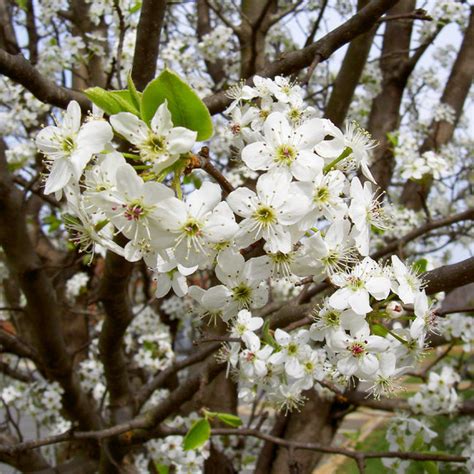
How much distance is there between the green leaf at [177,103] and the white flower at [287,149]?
14cm

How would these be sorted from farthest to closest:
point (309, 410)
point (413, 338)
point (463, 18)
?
point (463, 18), point (309, 410), point (413, 338)

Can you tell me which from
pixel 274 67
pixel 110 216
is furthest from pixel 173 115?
pixel 274 67

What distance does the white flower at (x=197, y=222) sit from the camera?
909 millimetres

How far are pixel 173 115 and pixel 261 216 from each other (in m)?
0.23

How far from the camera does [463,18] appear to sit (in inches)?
157

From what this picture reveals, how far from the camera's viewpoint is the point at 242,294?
115 centimetres

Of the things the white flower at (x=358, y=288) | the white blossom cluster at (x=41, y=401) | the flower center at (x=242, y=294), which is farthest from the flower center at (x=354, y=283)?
the white blossom cluster at (x=41, y=401)

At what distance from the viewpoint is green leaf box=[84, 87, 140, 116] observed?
93 centimetres

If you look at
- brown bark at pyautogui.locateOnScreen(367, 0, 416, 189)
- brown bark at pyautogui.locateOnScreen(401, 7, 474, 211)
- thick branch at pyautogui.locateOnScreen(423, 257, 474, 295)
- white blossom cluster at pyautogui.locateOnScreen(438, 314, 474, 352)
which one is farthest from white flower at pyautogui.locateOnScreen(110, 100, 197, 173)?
brown bark at pyautogui.locateOnScreen(401, 7, 474, 211)

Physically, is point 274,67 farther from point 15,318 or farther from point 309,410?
point 15,318

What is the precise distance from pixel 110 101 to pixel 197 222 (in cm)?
26

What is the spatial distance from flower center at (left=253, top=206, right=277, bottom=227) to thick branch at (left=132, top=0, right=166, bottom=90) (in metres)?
1.03

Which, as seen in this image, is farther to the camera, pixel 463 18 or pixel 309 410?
pixel 463 18

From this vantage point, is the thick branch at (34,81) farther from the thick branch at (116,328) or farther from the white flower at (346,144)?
the white flower at (346,144)
